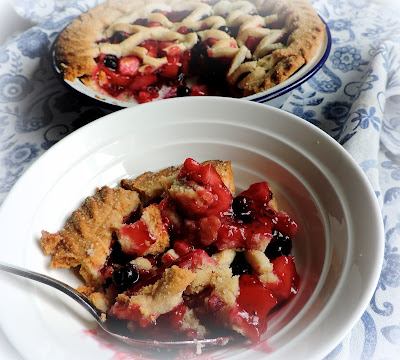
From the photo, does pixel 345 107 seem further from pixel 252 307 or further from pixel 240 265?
pixel 252 307

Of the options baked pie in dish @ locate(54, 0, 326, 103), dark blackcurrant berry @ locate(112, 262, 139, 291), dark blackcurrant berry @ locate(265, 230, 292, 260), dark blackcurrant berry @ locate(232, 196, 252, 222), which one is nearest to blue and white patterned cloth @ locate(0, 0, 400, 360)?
baked pie in dish @ locate(54, 0, 326, 103)

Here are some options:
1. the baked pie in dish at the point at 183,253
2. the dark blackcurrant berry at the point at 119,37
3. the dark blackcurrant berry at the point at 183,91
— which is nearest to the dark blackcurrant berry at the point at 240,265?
the baked pie in dish at the point at 183,253

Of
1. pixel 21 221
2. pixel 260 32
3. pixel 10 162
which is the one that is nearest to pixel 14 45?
pixel 10 162

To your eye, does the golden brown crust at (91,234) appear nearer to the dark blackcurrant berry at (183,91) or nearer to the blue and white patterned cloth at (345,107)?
the blue and white patterned cloth at (345,107)

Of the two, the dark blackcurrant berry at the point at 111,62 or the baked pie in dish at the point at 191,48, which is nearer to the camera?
the baked pie in dish at the point at 191,48

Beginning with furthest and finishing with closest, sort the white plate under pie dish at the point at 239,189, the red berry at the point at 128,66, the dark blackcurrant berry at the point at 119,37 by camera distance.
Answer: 1. the dark blackcurrant berry at the point at 119,37
2. the red berry at the point at 128,66
3. the white plate under pie dish at the point at 239,189

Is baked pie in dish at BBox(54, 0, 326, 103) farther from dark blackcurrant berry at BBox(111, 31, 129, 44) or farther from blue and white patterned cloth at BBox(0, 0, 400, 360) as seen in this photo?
blue and white patterned cloth at BBox(0, 0, 400, 360)

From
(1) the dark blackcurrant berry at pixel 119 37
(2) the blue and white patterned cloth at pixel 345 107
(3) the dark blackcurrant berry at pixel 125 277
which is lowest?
(2) the blue and white patterned cloth at pixel 345 107

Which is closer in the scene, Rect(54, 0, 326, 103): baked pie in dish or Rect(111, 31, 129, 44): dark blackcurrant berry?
Rect(54, 0, 326, 103): baked pie in dish
